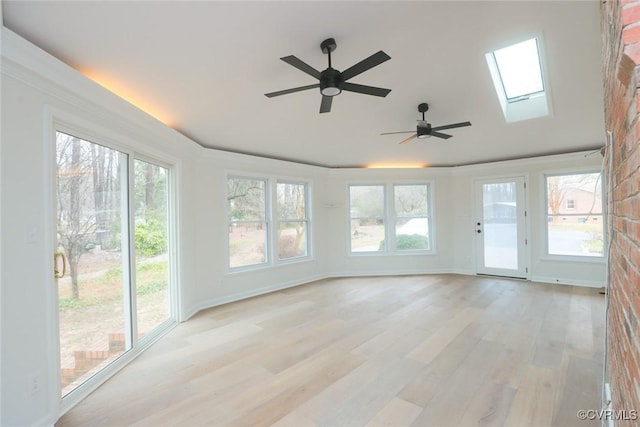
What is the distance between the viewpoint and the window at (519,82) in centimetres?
372

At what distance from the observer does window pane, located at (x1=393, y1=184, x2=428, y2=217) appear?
21.4 feet

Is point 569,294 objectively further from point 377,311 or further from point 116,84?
point 116,84

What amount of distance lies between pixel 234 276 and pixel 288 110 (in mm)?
2687

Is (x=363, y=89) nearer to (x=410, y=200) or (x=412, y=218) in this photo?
(x=410, y=200)

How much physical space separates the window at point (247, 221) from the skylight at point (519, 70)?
3972mm

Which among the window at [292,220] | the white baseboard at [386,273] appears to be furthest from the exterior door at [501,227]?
the window at [292,220]

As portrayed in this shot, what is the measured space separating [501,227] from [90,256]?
6601mm

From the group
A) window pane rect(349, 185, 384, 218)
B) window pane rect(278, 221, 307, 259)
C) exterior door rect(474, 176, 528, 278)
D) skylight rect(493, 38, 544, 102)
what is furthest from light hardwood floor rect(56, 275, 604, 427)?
skylight rect(493, 38, 544, 102)

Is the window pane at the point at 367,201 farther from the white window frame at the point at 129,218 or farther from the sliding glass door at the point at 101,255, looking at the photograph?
the sliding glass door at the point at 101,255

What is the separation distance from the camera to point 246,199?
505 cm

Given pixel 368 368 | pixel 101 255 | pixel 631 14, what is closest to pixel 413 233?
pixel 368 368

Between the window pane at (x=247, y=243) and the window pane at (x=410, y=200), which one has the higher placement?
the window pane at (x=410, y=200)

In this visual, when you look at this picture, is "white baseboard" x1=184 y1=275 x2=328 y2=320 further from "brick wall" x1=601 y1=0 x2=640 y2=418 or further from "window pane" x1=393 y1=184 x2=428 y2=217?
"brick wall" x1=601 y1=0 x2=640 y2=418

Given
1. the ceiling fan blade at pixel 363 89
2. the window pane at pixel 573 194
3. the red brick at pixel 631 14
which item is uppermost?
the ceiling fan blade at pixel 363 89
